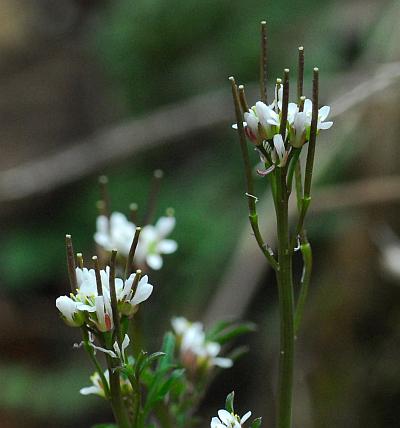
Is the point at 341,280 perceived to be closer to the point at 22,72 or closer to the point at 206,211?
the point at 206,211

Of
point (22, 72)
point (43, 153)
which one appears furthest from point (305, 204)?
point (22, 72)

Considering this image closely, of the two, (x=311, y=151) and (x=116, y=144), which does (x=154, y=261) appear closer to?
(x=311, y=151)

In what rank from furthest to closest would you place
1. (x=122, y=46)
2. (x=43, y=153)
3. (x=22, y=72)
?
1. (x=22, y=72)
2. (x=43, y=153)
3. (x=122, y=46)

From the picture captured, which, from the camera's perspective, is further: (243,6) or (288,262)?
(243,6)

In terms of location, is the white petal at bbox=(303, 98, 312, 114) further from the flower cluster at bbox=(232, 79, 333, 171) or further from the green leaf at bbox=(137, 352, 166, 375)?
the green leaf at bbox=(137, 352, 166, 375)

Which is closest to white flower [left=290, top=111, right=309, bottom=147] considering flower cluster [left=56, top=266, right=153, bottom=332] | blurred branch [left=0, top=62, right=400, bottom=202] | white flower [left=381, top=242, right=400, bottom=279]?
flower cluster [left=56, top=266, right=153, bottom=332]

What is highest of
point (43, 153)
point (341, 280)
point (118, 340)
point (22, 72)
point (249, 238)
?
point (22, 72)

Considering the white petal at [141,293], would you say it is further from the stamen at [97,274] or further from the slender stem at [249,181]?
the slender stem at [249,181]

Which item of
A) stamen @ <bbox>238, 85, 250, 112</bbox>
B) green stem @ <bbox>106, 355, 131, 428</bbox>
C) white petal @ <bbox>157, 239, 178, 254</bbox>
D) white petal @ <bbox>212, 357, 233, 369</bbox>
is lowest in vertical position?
green stem @ <bbox>106, 355, 131, 428</bbox>
